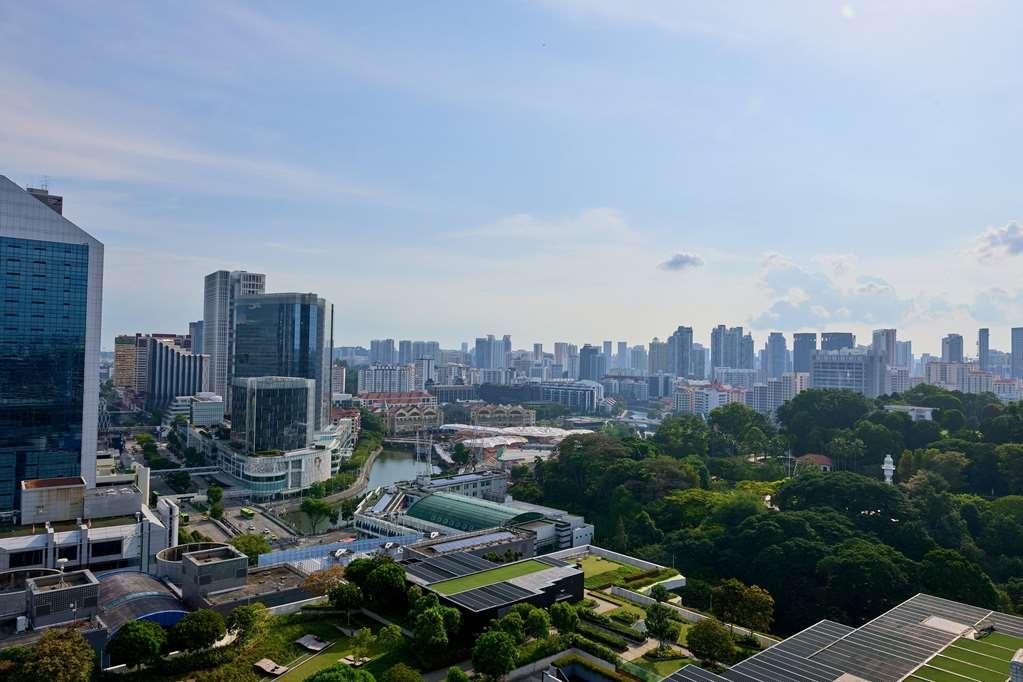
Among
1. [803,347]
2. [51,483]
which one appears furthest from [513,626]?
[803,347]

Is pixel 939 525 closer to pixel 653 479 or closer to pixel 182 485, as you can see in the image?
pixel 653 479

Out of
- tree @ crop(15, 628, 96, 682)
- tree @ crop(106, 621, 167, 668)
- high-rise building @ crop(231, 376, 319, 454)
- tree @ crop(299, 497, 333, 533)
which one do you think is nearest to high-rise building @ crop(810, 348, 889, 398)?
high-rise building @ crop(231, 376, 319, 454)

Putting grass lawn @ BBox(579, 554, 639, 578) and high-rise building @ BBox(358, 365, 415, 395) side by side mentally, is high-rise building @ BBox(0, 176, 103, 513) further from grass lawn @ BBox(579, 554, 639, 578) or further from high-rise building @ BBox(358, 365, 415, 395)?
high-rise building @ BBox(358, 365, 415, 395)

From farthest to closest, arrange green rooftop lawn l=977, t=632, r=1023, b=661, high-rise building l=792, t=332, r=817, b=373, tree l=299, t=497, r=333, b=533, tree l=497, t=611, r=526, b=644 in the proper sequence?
high-rise building l=792, t=332, r=817, b=373
tree l=299, t=497, r=333, b=533
tree l=497, t=611, r=526, b=644
green rooftop lawn l=977, t=632, r=1023, b=661

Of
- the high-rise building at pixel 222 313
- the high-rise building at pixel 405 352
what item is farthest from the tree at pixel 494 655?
the high-rise building at pixel 405 352

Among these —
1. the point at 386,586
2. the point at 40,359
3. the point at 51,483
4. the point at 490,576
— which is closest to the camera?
the point at 386,586

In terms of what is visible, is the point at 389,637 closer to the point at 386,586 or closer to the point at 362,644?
the point at 362,644

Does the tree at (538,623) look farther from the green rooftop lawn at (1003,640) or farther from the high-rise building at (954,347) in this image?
the high-rise building at (954,347)
